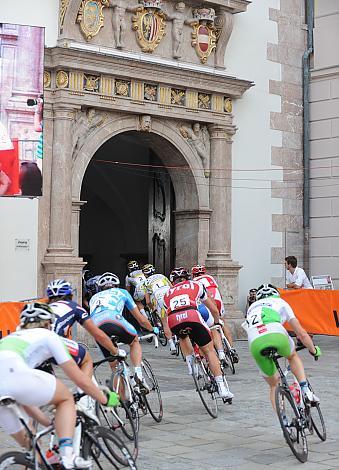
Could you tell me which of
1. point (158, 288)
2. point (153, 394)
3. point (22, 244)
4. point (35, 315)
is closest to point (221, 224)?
point (158, 288)

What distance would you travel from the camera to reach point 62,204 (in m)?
16.2

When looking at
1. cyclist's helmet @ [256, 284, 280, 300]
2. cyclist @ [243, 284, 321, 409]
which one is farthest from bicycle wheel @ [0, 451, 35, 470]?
cyclist's helmet @ [256, 284, 280, 300]

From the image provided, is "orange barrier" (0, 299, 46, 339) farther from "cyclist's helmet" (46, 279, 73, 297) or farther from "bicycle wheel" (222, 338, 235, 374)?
"cyclist's helmet" (46, 279, 73, 297)

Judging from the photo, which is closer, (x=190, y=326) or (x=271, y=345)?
(x=271, y=345)

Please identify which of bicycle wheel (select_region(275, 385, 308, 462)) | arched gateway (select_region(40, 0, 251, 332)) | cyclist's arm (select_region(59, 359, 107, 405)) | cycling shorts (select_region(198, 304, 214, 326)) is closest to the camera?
cyclist's arm (select_region(59, 359, 107, 405))

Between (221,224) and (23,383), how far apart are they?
1315cm

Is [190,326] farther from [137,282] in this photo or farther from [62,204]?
[137,282]

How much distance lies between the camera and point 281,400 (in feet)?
25.5

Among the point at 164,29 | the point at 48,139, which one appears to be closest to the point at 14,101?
the point at 48,139

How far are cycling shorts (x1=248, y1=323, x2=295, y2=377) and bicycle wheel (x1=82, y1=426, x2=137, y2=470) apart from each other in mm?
2375

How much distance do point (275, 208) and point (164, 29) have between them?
15.0ft

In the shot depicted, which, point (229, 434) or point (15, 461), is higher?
point (15, 461)

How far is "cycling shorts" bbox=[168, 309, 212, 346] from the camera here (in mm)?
10234

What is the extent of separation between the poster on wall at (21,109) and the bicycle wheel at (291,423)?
811 centimetres
